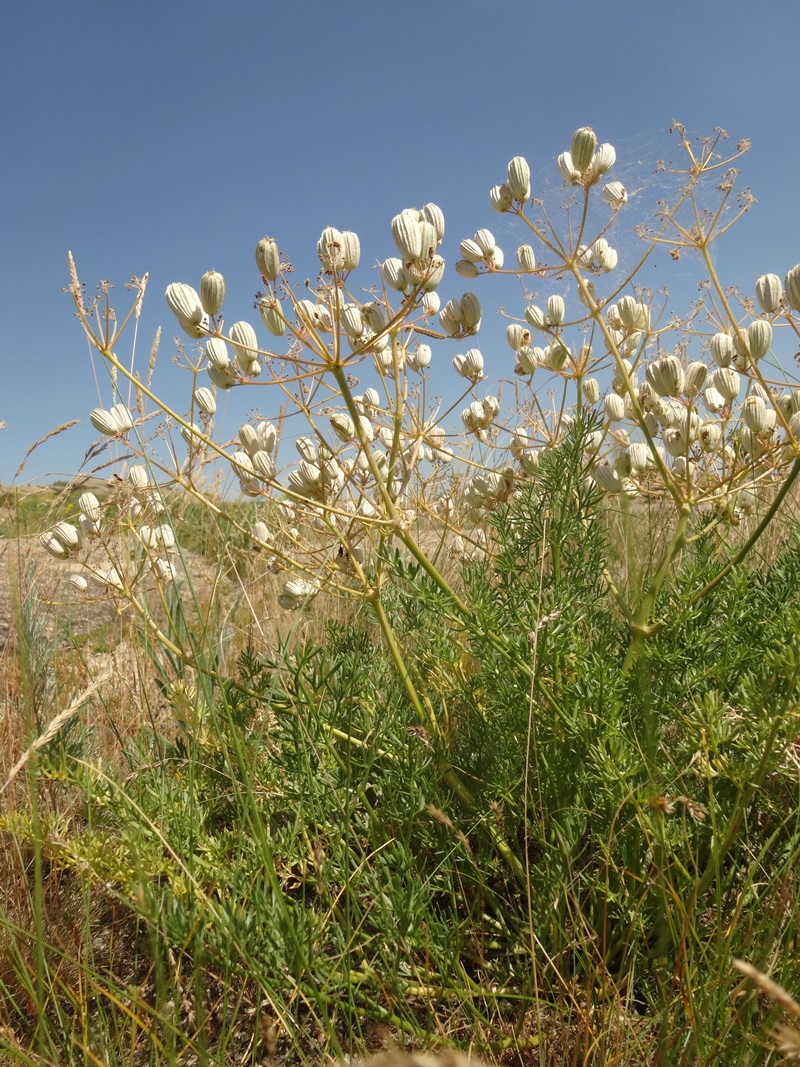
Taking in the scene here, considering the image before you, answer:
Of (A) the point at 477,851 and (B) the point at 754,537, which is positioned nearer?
(B) the point at 754,537

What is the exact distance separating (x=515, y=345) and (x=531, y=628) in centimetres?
105

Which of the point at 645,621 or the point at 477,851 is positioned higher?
the point at 645,621

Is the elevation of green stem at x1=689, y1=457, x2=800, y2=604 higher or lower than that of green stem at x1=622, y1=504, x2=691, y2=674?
higher

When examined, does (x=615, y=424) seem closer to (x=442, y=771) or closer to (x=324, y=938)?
(x=442, y=771)

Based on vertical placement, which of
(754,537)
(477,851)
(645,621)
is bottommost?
(477,851)

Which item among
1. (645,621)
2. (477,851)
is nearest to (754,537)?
(645,621)

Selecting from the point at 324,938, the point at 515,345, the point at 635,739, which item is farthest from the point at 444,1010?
the point at 515,345

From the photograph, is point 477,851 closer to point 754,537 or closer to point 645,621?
point 645,621

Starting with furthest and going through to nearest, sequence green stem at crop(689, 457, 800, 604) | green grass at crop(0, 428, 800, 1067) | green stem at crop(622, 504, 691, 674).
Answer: green stem at crop(622, 504, 691, 674) → green stem at crop(689, 457, 800, 604) → green grass at crop(0, 428, 800, 1067)

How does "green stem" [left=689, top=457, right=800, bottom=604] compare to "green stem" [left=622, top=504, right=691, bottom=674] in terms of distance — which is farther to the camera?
"green stem" [left=622, top=504, right=691, bottom=674]

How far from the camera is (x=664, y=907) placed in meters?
1.08

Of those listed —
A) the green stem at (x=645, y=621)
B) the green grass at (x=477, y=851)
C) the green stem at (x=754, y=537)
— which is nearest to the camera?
the green grass at (x=477, y=851)

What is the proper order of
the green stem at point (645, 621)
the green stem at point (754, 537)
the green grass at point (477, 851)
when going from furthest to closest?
1. the green stem at point (645, 621)
2. the green stem at point (754, 537)
3. the green grass at point (477, 851)

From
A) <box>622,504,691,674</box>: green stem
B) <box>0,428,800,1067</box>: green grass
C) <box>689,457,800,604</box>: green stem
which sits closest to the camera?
<box>0,428,800,1067</box>: green grass
